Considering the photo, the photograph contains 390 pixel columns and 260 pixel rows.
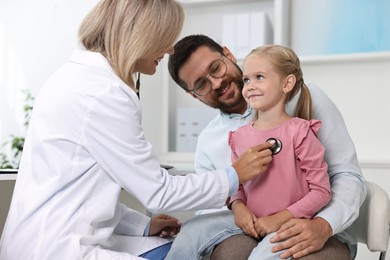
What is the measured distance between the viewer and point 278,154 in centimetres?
151

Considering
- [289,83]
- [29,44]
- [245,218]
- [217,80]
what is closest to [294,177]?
[245,218]

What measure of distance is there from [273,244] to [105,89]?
1.89 feet

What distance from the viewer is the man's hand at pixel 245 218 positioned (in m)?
1.49

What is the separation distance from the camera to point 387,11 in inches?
117

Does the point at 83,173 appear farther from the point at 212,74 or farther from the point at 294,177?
the point at 212,74

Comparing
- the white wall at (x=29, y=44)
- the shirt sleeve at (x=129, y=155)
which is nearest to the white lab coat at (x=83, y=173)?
the shirt sleeve at (x=129, y=155)

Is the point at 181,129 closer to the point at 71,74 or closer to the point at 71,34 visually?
the point at 71,34

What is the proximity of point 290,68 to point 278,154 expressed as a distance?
0.86 feet

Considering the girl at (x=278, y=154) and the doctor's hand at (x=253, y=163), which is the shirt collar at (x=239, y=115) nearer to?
the girl at (x=278, y=154)

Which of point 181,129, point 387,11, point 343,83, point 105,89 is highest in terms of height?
point 387,11

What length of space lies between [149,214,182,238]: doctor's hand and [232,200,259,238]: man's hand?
0.29 m

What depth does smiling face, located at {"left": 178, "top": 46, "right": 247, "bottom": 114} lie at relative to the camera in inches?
76.3

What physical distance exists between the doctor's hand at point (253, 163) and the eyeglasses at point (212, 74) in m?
0.56

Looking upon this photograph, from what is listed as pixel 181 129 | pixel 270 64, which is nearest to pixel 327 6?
pixel 181 129
